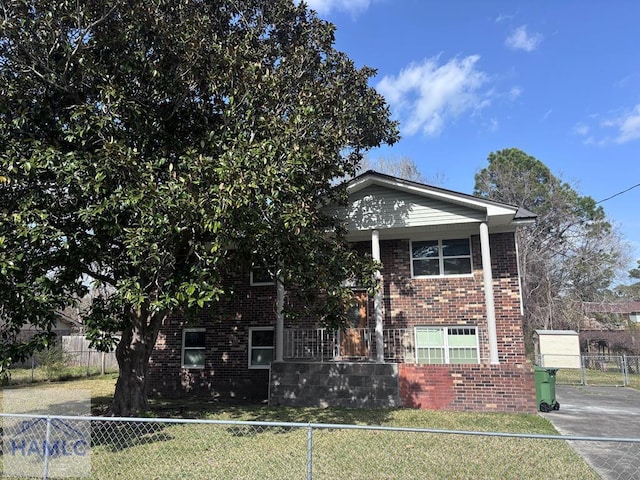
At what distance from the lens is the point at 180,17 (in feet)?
28.4

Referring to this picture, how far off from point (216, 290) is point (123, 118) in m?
3.44

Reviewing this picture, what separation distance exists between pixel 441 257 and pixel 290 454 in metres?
8.09

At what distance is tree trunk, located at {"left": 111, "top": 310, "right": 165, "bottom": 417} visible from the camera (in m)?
9.73

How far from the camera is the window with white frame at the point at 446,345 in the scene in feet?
41.7

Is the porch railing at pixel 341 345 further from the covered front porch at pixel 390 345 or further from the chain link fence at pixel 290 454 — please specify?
the chain link fence at pixel 290 454

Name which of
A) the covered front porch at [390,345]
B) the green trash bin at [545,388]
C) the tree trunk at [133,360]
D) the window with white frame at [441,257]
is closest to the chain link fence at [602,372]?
the green trash bin at [545,388]

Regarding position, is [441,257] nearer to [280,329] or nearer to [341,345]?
[341,345]

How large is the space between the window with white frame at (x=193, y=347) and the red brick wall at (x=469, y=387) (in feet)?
21.6

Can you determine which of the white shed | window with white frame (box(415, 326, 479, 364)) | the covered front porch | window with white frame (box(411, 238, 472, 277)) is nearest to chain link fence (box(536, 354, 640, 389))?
the white shed

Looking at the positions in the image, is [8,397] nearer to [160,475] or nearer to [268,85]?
[160,475]

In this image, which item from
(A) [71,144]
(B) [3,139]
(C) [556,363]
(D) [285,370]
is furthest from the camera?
(C) [556,363]

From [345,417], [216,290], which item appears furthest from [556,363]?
[216,290]

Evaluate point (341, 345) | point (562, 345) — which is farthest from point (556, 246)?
point (341, 345)

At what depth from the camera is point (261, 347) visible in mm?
14086
